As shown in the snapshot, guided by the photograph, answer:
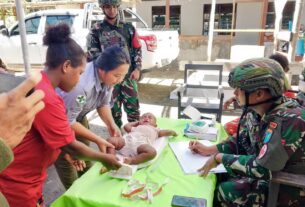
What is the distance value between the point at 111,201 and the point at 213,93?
A: 374 centimetres

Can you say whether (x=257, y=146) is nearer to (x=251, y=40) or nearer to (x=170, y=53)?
(x=170, y=53)

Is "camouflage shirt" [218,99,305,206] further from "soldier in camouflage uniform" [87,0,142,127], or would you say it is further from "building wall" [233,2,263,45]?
"building wall" [233,2,263,45]

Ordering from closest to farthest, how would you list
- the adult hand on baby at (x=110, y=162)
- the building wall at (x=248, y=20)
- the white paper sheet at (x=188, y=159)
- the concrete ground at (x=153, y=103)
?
the adult hand on baby at (x=110, y=162), the white paper sheet at (x=188, y=159), the concrete ground at (x=153, y=103), the building wall at (x=248, y=20)

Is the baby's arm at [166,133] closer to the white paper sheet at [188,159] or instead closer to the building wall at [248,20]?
the white paper sheet at [188,159]

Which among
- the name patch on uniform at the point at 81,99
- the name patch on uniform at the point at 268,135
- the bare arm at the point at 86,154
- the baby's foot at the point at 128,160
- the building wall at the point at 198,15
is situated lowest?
the baby's foot at the point at 128,160

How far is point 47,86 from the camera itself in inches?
56.3

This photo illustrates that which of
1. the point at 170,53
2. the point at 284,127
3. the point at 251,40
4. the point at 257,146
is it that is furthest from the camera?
the point at 251,40

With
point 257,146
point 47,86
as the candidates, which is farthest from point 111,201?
point 257,146

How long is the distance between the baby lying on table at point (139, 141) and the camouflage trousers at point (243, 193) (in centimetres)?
59

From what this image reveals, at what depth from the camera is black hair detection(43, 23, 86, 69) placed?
5.17 ft

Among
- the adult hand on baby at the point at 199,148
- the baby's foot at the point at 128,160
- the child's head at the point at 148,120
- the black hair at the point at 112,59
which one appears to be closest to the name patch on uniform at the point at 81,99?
the black hair at the point at 112,59

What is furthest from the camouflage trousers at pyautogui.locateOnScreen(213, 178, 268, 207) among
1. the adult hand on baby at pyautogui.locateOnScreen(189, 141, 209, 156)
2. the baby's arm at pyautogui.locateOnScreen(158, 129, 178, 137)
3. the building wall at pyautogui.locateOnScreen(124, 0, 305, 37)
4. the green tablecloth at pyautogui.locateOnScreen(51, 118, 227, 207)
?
the building wall at pyautogui.locateOnScreen(124, 0, 305, 37)

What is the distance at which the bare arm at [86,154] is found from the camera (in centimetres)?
164

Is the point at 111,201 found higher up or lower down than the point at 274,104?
lower down
